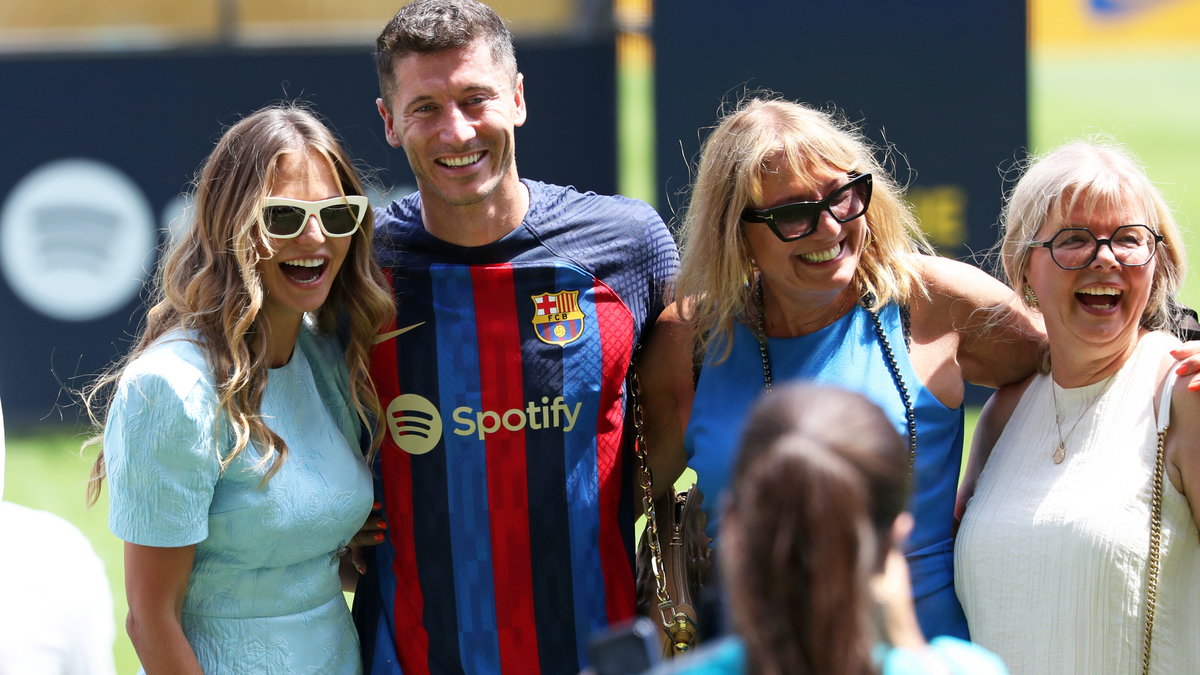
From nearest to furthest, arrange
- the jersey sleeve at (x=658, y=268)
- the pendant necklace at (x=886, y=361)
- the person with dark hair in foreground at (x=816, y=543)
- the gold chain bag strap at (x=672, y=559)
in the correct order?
the person with dark hair in foreground at (x=816, y=543) < the pendant necklace at (x=886, y=361) < the gold chain bag strap at (x=672, y=559) < the jersey sleeve at (x=658, y=268)

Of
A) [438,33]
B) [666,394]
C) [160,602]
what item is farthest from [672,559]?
[438,33]

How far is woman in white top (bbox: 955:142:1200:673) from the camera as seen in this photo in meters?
2.51

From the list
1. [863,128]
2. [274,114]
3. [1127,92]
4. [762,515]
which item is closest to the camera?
[762,515]

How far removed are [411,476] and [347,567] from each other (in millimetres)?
302

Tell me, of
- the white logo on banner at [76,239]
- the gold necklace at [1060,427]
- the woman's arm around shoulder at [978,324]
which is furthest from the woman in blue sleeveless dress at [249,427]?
the white logo on banner at [76,239]

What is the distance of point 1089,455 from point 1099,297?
35 centimetres

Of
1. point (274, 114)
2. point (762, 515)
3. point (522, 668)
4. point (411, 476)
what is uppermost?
point (274, 114)

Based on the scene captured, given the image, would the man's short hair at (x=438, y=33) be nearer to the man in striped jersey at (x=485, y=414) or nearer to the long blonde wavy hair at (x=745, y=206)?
the man in striped jersey at (x=485, y=414)

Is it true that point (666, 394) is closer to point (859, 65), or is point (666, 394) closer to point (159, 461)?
point (159, 461)

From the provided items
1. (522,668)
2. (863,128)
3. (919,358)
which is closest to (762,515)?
(919,358)

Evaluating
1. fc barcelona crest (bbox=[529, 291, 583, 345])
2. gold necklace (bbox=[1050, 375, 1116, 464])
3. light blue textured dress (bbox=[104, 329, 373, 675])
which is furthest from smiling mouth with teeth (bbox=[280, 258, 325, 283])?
gold necklace (bbox=[1050, 375, 1116, 464])

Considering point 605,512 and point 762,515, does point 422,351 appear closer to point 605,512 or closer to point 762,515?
point 605,512

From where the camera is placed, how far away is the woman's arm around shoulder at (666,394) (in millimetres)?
3160

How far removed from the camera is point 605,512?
10.3 feet
